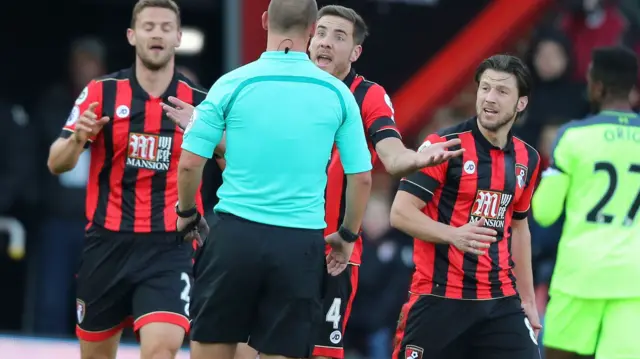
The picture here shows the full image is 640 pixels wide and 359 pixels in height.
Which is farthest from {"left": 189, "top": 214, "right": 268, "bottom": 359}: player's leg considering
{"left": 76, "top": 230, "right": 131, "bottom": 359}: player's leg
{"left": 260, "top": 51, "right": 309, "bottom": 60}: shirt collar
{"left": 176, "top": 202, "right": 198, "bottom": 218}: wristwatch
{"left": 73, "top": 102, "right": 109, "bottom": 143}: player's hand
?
{"left": 76, "top": 230, "right": 131, "bottom": 359}: player's leg

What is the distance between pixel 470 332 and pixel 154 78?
230cm

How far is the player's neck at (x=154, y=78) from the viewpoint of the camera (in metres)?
7.86

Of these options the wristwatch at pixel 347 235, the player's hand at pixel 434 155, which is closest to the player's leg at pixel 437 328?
the wristwatch at pixel 347 235

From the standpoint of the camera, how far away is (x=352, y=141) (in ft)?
20.8

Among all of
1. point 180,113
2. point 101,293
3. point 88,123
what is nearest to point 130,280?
point 101,293

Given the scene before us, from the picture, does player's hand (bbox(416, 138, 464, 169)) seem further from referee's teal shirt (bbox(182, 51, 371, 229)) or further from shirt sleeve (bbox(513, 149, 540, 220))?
shirt sleeve (bbox(513, 149, 540, 220))

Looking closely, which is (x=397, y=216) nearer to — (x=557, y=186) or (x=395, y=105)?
(x=557, y=186)

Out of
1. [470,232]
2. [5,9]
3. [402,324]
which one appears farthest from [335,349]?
[5,9]

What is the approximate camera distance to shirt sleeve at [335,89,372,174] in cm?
632

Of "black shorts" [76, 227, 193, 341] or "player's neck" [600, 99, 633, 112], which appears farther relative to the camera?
"player's neck" [600, 99, 633, 112]

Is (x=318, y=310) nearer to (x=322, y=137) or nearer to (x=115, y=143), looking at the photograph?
(x=322, y=137)

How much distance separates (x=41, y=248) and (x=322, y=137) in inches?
269

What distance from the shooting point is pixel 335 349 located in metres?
7.59

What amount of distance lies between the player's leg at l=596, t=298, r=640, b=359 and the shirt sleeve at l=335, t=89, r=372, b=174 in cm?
238
